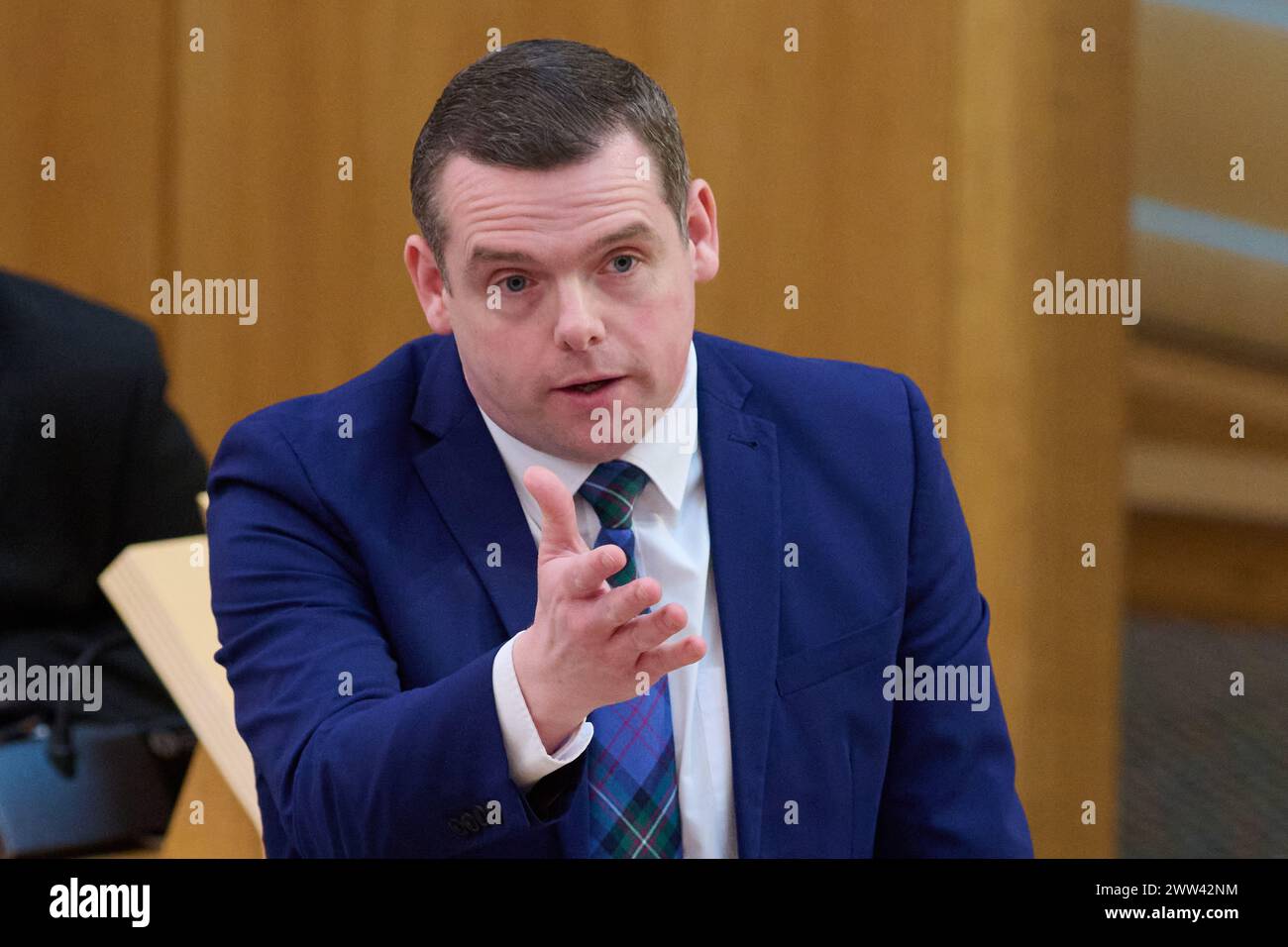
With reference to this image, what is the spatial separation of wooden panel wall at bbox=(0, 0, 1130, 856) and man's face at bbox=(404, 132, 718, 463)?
1.27 metres

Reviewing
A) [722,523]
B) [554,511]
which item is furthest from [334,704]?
[722,523]

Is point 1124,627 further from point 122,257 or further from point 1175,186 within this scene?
point 122,257

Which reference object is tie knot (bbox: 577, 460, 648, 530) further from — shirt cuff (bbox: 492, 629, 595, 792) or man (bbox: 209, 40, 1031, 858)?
shirt cuff (bbox: 492, 629, 595, 792)

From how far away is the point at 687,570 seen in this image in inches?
56.2

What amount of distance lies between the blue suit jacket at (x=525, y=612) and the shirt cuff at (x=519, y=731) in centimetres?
2

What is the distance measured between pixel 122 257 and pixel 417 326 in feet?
1.83

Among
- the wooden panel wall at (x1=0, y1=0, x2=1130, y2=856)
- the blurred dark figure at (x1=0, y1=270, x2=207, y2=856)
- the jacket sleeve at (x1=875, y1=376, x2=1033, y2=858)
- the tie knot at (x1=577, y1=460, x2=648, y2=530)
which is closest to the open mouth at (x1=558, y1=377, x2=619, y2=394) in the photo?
the tie knot at (x1=577, y1=460, x2=648, y2=530)

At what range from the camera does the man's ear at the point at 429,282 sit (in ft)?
4.83

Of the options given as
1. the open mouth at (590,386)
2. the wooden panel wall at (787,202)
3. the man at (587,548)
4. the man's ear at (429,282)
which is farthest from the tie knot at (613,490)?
the wooden panel wall at (787,202)

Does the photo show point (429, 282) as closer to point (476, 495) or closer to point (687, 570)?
point (476, 495)
